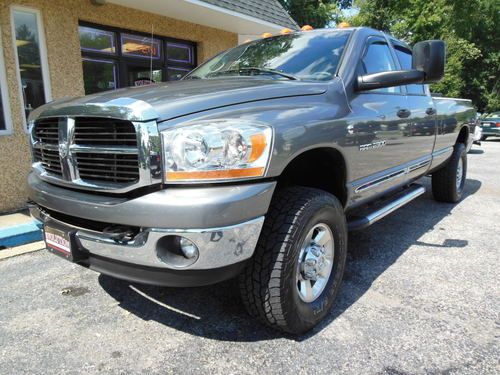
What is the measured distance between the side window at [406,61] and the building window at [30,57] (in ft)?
15.0

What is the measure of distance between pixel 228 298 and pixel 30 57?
457cm

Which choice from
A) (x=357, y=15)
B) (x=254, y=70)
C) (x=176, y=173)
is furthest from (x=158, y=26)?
(x=357, y=15)

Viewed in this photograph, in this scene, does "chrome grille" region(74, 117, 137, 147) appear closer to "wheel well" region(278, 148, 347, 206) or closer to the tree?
"wheel well" region(278, 148, 347, 206)

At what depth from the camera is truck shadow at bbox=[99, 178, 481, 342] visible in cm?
249

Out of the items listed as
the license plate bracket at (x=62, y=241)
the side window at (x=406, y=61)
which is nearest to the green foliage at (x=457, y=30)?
the side window at (x=406, y=61)

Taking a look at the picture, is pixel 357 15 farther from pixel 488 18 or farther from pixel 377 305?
pixel 377 305

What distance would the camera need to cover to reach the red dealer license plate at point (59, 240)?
214cm

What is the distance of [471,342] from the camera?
91.5 inches

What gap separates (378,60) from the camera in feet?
11.3

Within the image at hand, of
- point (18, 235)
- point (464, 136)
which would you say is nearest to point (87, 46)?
point (18, 235)

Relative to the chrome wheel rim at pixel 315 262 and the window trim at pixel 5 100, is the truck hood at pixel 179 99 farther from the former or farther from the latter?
the window trim at pixel 5 100

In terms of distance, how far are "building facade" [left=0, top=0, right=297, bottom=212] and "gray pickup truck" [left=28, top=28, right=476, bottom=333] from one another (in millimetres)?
2409

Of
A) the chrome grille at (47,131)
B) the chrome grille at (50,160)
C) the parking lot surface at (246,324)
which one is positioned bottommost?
the parking lot surface at (246,324)

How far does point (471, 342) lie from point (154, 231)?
192 centimetres
